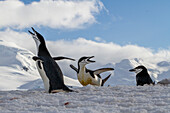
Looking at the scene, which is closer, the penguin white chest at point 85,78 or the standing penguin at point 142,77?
the standing penguin at point 142,77

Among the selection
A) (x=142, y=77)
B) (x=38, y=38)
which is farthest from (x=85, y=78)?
(x=38, y=38)

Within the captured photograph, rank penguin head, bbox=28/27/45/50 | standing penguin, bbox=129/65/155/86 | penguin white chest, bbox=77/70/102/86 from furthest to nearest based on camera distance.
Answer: penguin white chest, bbox=77/70/102/86, standing penguin, bbox=129/65/155/86, penguin head, bbox=28/27/45/50

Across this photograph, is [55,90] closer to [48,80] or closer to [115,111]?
[48,80]

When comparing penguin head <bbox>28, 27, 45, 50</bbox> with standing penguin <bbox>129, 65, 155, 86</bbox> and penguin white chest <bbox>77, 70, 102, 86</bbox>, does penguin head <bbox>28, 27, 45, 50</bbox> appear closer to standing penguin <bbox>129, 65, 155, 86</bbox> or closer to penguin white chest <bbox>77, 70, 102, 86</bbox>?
penguin white chest <bbox>77, 70, 102, 86</bbox>

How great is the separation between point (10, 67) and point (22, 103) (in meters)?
165

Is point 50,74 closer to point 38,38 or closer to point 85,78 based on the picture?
point 38,38

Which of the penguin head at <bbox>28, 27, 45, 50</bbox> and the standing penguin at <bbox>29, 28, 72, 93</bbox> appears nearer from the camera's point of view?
the standing penguin at <bbox>29, 28, 72, 93</bbox>

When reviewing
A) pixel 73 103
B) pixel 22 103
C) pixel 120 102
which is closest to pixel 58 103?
pixel 73 103

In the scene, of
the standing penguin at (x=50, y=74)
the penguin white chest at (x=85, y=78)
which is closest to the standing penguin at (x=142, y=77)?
the penguin white chest at (x=85, y=78)

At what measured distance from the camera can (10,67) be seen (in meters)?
163

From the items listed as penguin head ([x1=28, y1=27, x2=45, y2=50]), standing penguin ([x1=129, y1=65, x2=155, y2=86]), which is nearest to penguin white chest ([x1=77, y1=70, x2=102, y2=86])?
→ standing penguin ([x1=129, y1=65, x2=155, y2=86])

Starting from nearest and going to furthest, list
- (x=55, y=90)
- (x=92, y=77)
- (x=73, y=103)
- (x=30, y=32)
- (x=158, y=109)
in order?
(x=158, y=109)
(x=73, y=103)
(x=55, y=90)
(x=30, y=32)
(x=92, y=77)

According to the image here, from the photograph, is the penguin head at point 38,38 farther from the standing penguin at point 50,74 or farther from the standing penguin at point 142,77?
the standing penguin at point 142,77

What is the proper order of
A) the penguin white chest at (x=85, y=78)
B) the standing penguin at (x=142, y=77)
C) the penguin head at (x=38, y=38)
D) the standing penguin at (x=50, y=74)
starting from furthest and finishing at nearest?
the penguin white chest at (x=85, y=78)
the standing penguin at (x=142, y=77)
the penguin head at (x=38, y=38)
the standing penguin at (x=50, y=74)
